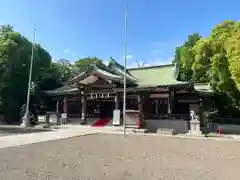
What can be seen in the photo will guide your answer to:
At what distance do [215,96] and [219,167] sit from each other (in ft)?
59.6

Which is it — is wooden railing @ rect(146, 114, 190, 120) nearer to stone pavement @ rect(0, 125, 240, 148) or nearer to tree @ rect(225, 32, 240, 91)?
stone pavement @ rect(0, 125, 240, 148)

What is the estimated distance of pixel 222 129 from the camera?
2231 centimetres

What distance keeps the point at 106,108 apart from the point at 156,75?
21.6 feet

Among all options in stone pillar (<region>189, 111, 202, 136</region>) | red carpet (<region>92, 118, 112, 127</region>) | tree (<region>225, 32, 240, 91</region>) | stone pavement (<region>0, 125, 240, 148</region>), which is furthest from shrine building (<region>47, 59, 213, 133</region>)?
tree (<region>225, 32, 240, 91</region>)

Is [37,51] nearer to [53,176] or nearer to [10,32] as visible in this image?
[10,32]

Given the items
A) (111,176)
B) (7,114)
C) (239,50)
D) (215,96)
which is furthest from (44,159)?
(7,114)

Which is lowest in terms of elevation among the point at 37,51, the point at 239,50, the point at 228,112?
the point at 228,112

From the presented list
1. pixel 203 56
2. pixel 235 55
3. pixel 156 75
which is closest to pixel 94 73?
pixel 156 75

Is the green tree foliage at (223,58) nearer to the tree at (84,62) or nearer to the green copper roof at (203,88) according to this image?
the green copper roof at (203,88)

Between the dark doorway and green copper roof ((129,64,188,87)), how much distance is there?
4.29m

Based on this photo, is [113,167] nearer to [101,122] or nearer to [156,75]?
[101,122]

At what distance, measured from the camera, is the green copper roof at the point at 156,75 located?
2322cm

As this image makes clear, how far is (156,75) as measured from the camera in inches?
1035

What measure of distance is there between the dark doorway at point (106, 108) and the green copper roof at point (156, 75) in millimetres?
4293
